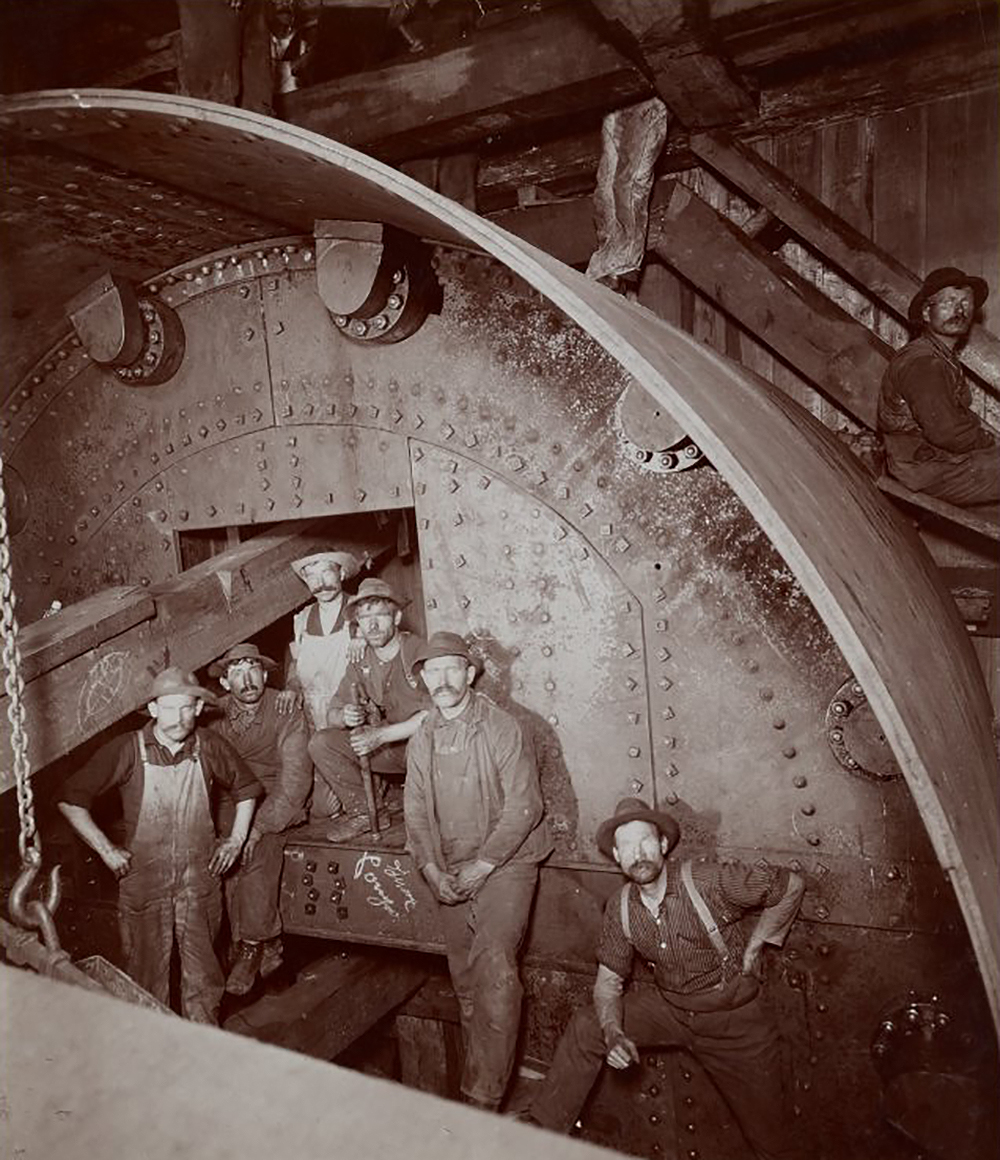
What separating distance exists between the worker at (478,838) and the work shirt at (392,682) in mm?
624

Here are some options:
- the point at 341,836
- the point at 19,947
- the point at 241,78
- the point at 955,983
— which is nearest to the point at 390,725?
the point at 341,836

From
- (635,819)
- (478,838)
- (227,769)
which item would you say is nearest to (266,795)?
(227,769)

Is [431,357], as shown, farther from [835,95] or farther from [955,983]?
[955,983]

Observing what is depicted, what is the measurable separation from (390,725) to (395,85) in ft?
11.1

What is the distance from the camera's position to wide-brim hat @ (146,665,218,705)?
4879 millimetres

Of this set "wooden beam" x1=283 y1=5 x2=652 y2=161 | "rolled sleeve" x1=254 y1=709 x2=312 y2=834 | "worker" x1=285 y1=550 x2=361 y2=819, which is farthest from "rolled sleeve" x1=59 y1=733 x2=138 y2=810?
"wooden beam" x1=283 y1=5 x2=652 y2=161

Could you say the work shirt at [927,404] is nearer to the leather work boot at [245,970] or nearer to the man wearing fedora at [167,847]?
the man wearing fedora at [167,847]

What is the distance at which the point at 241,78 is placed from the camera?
431 centimetres

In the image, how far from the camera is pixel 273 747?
5844 mm

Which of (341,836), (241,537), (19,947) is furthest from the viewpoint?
(241,537)

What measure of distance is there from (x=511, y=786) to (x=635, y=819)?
68 cm

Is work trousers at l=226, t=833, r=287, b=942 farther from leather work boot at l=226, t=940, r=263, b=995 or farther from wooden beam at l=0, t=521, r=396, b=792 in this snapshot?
wooden beam at l=0, t=521, r=396, b=792

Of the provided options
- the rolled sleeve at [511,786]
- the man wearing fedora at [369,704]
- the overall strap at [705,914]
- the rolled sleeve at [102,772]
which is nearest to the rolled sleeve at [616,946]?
the overall strap at [705,914]

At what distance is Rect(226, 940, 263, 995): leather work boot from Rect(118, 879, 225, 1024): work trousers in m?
0.11
